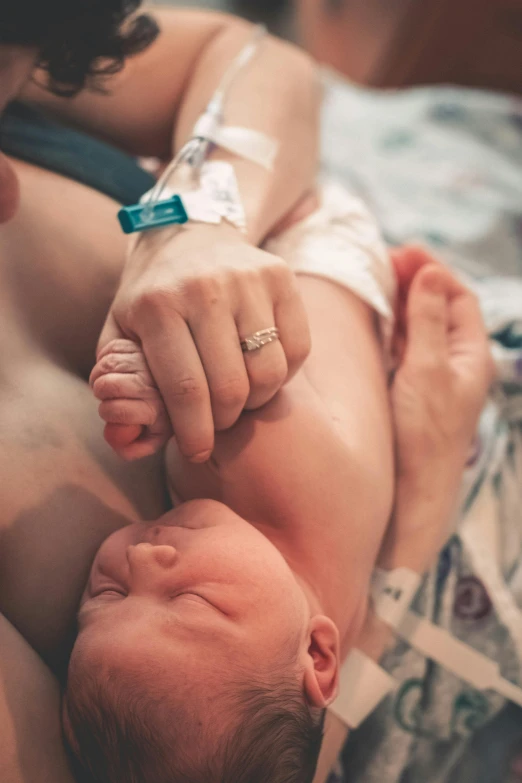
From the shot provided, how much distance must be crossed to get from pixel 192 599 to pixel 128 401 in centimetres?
22

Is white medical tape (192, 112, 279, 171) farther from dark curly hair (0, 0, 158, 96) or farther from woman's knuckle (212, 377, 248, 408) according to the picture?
woman's knuckle (212, 377, 248, 408)

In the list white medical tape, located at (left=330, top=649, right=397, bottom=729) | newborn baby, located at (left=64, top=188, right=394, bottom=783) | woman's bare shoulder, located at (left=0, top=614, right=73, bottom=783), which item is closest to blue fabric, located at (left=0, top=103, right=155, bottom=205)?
newborn baby, located at (left=64, top=188, right=394, bottom=783)

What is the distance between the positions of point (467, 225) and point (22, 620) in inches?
48.1

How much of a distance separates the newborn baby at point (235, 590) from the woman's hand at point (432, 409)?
0.28 feet

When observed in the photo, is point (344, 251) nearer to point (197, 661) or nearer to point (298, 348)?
point (298, 348)

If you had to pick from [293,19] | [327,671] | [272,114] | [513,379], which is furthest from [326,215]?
[293,19]

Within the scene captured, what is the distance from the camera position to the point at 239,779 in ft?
2.04

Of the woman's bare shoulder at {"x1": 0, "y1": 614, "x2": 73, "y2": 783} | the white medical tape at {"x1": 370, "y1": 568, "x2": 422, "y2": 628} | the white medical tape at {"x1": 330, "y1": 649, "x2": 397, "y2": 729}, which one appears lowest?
the white medical tape at {"x1": 330, "y1": 649, "x2": 397, "y2": 729}

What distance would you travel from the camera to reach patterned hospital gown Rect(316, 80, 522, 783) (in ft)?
3.13

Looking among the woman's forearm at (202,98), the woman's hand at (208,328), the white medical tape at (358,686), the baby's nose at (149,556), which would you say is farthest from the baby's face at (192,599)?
the woman's forearm at (202,98)

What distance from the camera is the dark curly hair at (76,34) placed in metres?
0.58

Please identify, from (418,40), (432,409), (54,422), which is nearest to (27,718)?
(54,422)

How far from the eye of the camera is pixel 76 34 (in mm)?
665

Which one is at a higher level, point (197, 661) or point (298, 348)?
point (298, 348)
